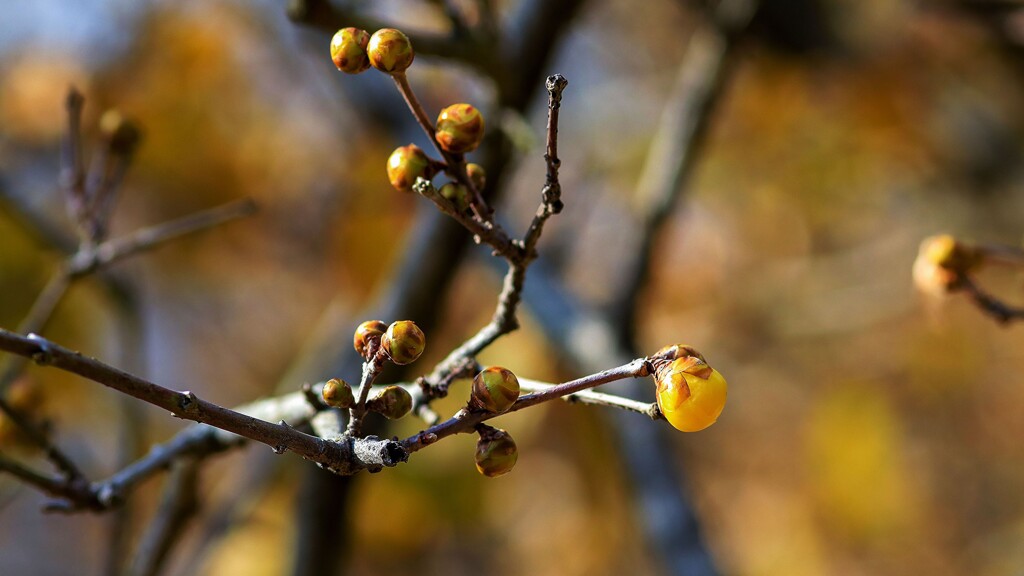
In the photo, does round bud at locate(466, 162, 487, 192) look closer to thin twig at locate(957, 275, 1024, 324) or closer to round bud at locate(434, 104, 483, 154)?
round bud at locate(434, 104, 483, 154)

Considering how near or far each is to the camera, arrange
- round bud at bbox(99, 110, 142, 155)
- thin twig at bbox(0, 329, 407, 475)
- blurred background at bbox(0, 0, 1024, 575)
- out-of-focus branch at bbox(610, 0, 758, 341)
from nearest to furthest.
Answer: thin twig at bbox(0, 329, 407, 475)
round bud at bbox(99, 110, 142, 155)
out-of-focus branch at bbox(610, 0, 758, 341)
blurred background at bbox(0, 0, 1024, 575)

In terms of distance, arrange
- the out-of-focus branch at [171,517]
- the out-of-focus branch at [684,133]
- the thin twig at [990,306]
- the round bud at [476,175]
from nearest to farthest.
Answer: the round bud at [476,175] < the thin twig at [990,306] < the out-of-focus branch at [171,517] < the out-of-focus branch at [684,133]

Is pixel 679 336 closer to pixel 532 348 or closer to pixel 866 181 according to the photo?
pixel 532 348

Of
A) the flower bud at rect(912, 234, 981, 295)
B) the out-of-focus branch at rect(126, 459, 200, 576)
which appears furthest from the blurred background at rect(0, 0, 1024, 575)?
the flower bud at rect(912, 234, 981, 295)

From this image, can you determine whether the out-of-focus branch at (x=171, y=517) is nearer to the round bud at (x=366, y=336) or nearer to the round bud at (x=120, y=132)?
the round bud at (x=120, y=132)

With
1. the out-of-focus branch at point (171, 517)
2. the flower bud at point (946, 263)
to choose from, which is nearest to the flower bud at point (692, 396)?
the flower bud at point (946, 263)

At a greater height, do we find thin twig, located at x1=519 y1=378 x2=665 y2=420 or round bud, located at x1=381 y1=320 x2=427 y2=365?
round bud, located at x1=381 y1=320 x2=427 y2=365

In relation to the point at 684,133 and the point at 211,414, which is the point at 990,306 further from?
the point at 684,133

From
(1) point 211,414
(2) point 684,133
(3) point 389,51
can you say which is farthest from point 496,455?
(2) point 684,133
